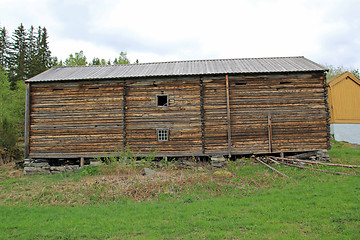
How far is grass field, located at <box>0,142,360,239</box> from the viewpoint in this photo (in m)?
5.47

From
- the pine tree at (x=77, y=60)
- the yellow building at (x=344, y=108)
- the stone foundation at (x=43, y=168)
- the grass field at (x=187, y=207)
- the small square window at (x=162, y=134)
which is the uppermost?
the pine tree at (x=77, y=60)

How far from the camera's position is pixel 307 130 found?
1352 centimetres

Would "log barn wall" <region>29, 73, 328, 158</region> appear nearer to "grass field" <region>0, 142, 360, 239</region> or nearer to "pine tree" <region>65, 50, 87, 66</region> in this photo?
"grass field" <region>0, 142, 360, 239</region>

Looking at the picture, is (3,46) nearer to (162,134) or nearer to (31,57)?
(31,57)

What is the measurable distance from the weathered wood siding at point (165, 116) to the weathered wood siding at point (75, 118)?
0.86 meters

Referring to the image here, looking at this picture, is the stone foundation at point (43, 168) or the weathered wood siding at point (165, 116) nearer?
the weathered wood siding at point (165, 116)

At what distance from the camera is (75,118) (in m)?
14.0

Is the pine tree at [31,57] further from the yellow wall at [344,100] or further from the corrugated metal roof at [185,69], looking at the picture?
the yellow wall at [344,100]

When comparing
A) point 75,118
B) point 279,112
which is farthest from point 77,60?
point 279,112

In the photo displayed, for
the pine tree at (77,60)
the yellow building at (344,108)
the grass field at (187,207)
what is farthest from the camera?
the pine tree at (77,60)

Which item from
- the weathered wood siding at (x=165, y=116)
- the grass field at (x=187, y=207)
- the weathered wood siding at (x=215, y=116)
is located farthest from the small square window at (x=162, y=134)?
the grass field at (x=187, y=207)

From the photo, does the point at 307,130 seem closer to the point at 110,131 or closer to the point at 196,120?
the point at 196,120

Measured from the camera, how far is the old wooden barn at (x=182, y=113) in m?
13.5

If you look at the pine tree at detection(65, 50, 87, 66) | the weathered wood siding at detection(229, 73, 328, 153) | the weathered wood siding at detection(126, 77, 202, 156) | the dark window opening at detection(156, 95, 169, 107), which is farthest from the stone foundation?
the pine tree at detection(65, 50, 87, 66)
